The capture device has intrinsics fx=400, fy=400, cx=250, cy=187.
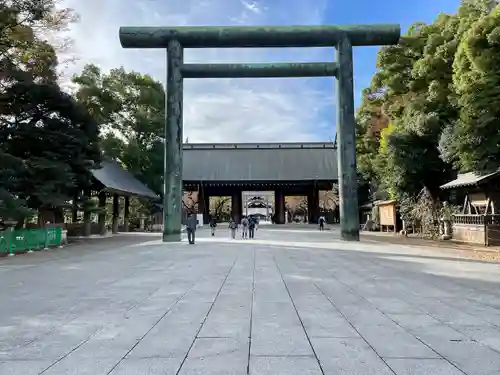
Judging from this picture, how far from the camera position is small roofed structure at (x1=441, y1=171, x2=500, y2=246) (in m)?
15.9

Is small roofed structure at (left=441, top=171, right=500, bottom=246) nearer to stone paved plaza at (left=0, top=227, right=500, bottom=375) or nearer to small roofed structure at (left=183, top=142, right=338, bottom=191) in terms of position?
stone paved plaza at (left=0, top=227, right=500, bottom=375)

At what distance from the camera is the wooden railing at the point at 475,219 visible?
16.1 m

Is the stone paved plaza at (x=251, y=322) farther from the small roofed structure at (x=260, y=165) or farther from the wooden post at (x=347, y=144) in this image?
the small roofed structure at (x=260, y=165)

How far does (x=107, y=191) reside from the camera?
2225cm

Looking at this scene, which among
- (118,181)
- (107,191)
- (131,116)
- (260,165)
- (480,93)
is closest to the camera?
(480,93)

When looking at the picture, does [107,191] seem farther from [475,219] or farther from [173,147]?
[475,219]

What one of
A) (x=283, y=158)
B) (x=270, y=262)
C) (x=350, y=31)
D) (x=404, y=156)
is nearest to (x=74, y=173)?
(x=270, y=262)

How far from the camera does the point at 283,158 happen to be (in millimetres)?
39188

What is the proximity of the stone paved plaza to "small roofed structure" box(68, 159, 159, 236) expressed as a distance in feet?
43.6

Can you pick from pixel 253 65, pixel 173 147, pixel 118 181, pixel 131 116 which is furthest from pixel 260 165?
pixel 173 147

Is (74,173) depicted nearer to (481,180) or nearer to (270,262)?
(270,262)

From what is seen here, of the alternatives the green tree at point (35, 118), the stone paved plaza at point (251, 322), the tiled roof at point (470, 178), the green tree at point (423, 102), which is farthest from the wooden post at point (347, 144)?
the green tree at point (35, 118)

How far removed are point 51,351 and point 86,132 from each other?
53.6 feet

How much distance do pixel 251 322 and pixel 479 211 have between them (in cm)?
1750
